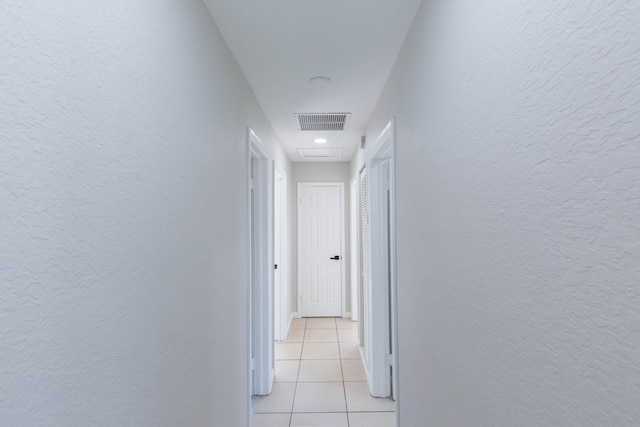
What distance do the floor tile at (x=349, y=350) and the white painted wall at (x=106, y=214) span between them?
2.50 meters

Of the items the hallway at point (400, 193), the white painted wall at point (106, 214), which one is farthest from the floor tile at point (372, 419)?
the white painted wall at point (106, 214)

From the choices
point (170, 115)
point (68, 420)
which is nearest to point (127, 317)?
point (68, 420)

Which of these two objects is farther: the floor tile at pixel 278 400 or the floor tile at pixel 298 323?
the floor tile at pixel 298 323

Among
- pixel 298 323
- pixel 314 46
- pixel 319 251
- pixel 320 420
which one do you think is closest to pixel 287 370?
pixel 320 420

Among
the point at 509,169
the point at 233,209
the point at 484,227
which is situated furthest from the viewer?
the point at 233,209

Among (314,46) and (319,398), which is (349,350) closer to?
(319,398)

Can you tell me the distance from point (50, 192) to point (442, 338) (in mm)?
1235

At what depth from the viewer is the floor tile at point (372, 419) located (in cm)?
260

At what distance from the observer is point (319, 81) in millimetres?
2311

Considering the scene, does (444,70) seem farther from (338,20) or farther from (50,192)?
(50,192)

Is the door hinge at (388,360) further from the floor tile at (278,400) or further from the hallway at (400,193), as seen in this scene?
the hallway at (400,193)

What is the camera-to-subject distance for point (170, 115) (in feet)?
3.76

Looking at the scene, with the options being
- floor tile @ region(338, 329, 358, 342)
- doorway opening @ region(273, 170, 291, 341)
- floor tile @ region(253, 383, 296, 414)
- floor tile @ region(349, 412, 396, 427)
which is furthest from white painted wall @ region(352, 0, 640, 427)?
floor tile @ region(338, 329, 358, 342)

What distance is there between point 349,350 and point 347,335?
0.52 meters
